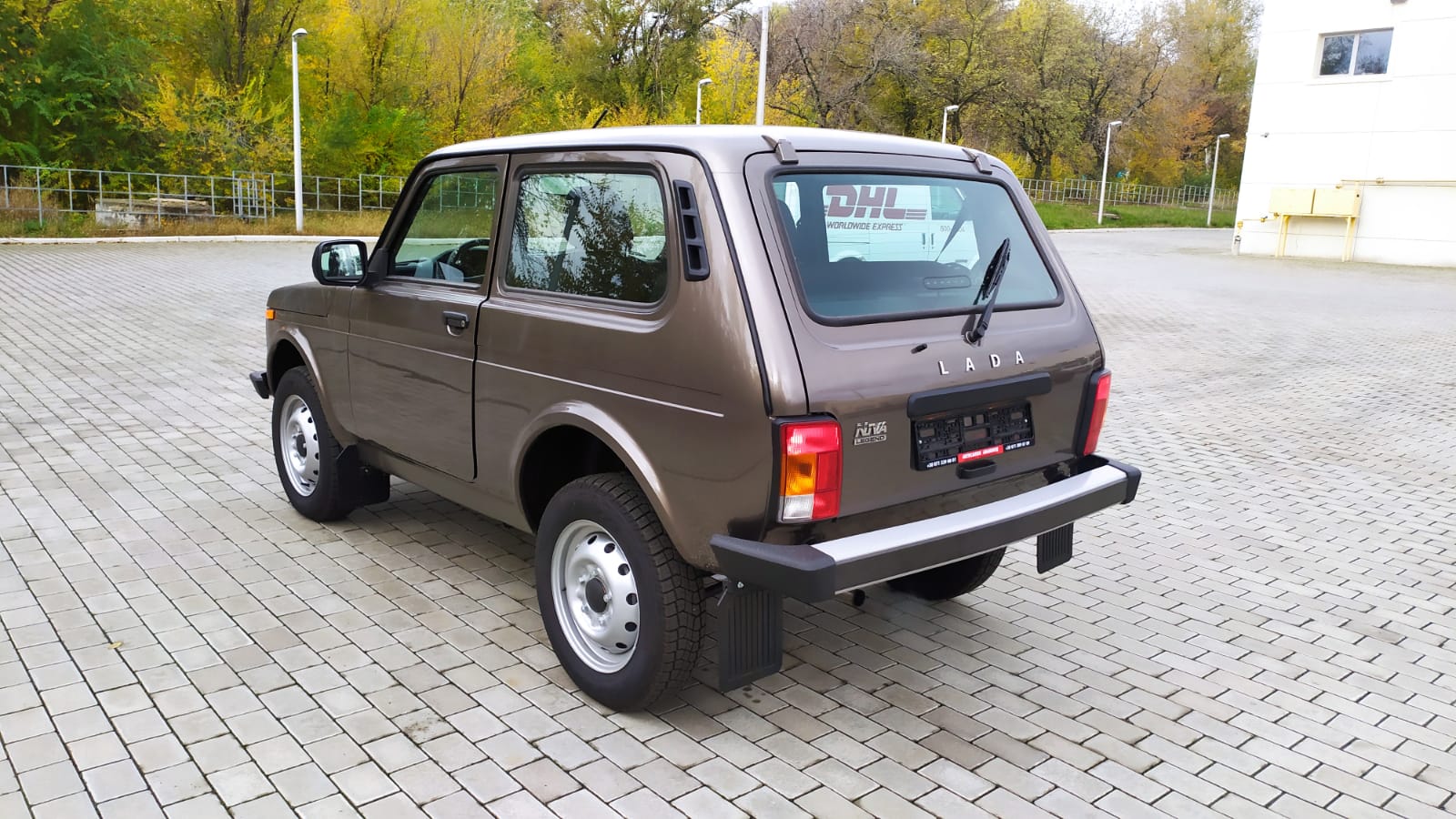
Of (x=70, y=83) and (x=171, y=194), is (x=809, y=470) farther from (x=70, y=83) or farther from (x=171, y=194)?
(x=70, y=83)

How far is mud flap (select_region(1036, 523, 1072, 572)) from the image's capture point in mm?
4211

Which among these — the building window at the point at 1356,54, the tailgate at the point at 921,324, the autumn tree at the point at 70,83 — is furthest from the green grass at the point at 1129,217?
the tailgate at the point at 921,324

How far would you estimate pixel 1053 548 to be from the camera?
4250mm

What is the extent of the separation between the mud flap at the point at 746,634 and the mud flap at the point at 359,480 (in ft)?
8.77

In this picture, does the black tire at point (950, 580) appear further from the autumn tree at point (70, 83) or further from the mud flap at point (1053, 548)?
the autumn tree at point (70, 83)

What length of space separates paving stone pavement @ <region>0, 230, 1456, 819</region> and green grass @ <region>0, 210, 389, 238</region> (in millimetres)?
18333

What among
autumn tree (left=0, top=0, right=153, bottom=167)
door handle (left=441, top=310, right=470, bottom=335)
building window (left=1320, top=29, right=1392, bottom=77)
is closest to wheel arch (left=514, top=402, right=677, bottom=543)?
door handle (left=441, top=310, right=470, bottom=335)

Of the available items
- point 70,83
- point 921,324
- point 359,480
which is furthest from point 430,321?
point 70,83

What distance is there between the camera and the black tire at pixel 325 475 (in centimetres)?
539

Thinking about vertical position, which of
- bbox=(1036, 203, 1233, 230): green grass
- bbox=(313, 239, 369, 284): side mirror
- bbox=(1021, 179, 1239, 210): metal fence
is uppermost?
bbox=(1021, 179, 1239, 210): metal fence

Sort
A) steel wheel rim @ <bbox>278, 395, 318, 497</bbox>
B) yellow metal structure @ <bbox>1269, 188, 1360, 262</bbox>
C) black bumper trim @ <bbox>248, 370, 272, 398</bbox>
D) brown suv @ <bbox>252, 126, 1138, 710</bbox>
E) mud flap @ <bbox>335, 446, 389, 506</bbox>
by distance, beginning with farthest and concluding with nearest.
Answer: yellow metal structure @ <bbox>1269, 188, 1360, 262</bbox> < black bumper trim @ <bbox>248, 370, 272, 398</bbox> < steel wheel rim @ <bbox>278, 395, 318, 497</bbox> < mud flap @ <bbox>335, 446, 389, 506</bbox> < brown suv @ <bbox>252, 126, 1138, 710</bbox>

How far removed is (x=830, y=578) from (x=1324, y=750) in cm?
191

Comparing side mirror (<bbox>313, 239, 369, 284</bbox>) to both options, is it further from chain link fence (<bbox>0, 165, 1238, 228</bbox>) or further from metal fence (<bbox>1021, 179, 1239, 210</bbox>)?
metal fence (<bbox>1021, 179, 1239, 210</bbox>)

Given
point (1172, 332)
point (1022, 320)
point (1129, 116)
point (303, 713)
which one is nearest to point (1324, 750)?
point (1022, 320)
